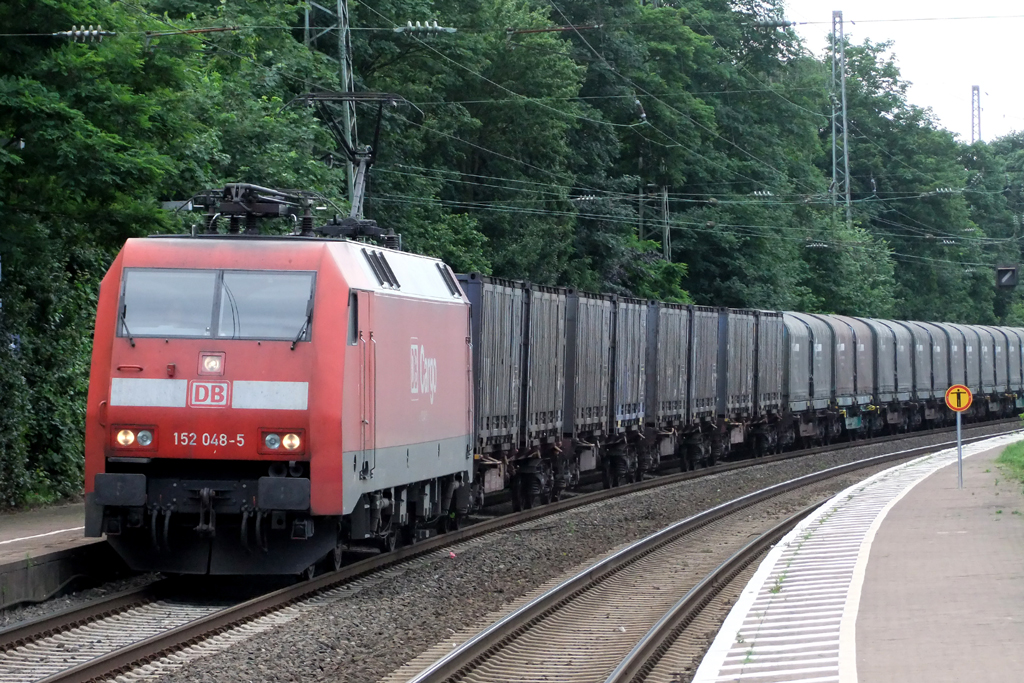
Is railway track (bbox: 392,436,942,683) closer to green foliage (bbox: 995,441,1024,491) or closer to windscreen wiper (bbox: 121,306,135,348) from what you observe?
windscreen wiper (bbox: 121,306,135,348)

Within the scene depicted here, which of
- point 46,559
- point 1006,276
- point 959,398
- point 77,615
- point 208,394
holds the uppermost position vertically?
point 1006,276

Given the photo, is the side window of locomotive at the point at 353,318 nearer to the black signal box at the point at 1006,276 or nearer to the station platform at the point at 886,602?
the station platform at the point at 886,602

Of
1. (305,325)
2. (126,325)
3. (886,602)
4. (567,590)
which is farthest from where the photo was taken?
(567,590)

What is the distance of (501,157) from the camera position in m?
44.5

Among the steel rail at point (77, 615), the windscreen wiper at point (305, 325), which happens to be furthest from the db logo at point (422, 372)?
the steel rail at point (77, 615)

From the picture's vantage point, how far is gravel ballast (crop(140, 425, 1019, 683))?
9484mm

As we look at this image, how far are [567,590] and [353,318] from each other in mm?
3479

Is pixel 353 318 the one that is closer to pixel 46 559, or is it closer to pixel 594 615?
pixel 46 559

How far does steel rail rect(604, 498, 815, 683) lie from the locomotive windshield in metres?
3.89

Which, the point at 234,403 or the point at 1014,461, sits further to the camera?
the point at 1014,461

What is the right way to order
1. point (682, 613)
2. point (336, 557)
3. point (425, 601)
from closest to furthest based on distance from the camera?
point (682, 613) < point (425, 601) < point (336, 557)

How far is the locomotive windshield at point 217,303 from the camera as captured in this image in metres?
11.8

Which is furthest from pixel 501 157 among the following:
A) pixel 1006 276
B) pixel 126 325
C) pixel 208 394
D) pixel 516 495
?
pixel 208 394

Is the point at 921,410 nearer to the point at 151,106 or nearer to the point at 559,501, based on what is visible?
the point at 559,501
